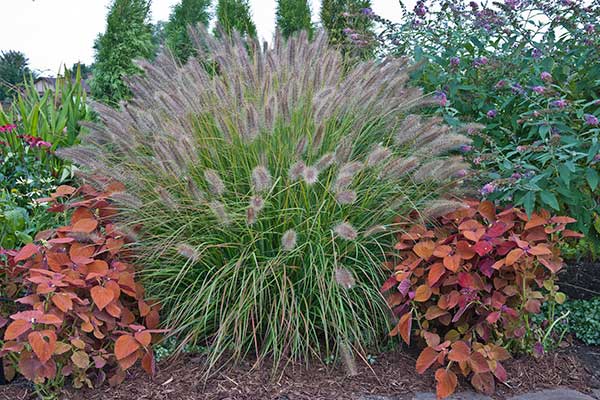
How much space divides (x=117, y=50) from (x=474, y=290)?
5007 mm

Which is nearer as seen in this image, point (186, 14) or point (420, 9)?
point (420, 9)

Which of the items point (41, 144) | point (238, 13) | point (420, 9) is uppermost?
point (238, 13)

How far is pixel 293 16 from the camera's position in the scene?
7.74 m

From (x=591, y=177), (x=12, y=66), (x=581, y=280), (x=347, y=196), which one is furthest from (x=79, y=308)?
(x=12, y=66)

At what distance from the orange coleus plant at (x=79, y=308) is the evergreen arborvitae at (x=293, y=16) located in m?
5.42

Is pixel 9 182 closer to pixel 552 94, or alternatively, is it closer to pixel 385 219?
pixel 385 219

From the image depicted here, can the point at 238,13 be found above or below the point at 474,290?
above

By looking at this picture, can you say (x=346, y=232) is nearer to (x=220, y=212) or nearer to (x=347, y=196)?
(x=347, y=196)

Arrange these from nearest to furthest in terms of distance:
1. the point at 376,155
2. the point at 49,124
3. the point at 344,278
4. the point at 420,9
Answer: the point at 344,278 < the point at 376,155 < the point at 420,9 < the point at 49,124

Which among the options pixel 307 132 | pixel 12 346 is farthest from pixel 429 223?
pixel 12 346

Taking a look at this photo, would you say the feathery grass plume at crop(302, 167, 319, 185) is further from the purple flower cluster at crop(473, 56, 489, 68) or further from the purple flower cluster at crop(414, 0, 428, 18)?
the purple flower cluster at crop(414, 0, 428, 18)

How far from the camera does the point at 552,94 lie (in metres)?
2.88

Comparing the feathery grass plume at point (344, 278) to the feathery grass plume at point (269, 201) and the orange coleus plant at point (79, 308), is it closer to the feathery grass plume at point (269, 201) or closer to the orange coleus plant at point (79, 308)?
the feathery grass plume at point (269, 201)

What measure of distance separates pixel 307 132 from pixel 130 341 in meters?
1.18
